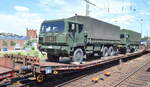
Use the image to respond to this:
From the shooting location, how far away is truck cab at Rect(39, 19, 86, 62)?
10.2 m

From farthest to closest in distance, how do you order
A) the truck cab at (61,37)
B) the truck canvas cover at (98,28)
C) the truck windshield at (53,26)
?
the truck canvas cover at (98,28) → the truck windshield at (53,26) → the truck cab at (61,37)

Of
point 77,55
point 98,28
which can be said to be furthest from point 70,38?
point 98,28

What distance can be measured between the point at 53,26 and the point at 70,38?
129 cm

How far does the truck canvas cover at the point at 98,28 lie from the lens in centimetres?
1286

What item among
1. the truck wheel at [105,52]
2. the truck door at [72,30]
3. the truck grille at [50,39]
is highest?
the truck door at [72,30]

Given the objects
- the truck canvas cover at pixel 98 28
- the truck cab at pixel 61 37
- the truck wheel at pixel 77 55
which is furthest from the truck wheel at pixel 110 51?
the truck cab at pixel 61 37

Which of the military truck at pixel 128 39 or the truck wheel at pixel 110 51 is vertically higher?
the military truck at pixel 128 39

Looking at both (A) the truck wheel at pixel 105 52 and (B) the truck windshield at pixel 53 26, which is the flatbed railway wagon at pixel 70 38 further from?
(A) the truck wheel at pixel 105 52

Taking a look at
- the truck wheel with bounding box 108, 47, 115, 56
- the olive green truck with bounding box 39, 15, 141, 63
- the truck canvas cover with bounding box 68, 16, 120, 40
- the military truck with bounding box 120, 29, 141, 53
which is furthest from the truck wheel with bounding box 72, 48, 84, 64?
the military truck with bounding box 120, 29, 141, 53

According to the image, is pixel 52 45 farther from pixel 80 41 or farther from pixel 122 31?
pixel 122 31

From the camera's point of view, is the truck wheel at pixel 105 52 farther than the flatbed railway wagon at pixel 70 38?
Yes

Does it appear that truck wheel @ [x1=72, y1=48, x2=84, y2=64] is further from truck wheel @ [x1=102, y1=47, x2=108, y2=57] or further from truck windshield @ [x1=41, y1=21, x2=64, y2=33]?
truck wheel @ [x1=102, y1=47, x2=108, y2=57]

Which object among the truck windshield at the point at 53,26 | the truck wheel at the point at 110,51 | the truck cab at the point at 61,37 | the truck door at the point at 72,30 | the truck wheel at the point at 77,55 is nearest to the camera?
the truck cab at the point at 61,37

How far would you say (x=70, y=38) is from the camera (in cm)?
1052
